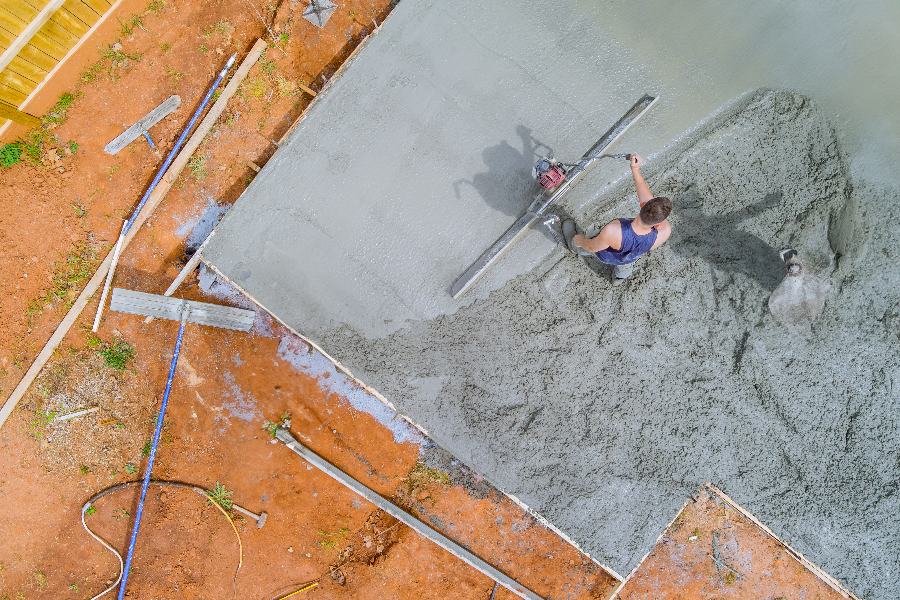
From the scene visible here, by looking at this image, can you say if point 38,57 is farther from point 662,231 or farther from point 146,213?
point 662,231

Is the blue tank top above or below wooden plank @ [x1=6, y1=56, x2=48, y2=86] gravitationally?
above

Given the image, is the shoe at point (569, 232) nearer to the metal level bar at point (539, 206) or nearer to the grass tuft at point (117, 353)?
the metal level bar at point (539, 206)

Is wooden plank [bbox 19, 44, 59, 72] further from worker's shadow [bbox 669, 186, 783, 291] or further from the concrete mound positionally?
worker's shadow [bbox 669, 186, 783, 291]

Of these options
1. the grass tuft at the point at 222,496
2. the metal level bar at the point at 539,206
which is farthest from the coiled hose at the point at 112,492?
the metal level bar at the point at 539,206

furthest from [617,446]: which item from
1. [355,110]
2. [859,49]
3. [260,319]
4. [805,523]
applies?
[859,49]

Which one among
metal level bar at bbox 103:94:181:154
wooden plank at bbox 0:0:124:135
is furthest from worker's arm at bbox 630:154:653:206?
wooden plank at bbox 0:0:124:135

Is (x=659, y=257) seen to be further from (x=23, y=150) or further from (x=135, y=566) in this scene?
(x=23, y=150)

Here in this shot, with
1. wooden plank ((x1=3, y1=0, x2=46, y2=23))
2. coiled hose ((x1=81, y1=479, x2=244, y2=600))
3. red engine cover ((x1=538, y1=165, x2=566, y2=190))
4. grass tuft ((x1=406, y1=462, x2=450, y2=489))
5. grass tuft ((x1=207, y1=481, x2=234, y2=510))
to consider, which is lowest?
coiled hose ((x1=81, y1=479, x2=244, y2=600))

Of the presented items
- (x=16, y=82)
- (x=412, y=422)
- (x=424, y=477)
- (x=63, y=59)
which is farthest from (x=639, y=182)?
(x=16, y=82)
